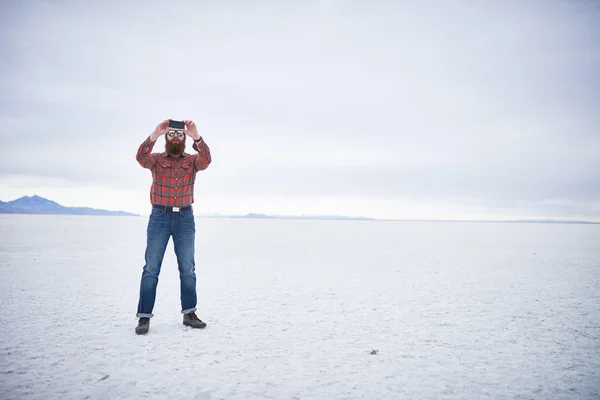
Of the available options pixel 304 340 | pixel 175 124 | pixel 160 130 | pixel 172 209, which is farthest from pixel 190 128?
pixel 304 340

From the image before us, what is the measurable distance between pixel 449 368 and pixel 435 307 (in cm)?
225

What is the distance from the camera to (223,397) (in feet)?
8.17

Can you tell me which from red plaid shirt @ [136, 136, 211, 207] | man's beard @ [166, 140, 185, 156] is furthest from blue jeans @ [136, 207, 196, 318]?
man's beard @ [166, 140, 185, 156]

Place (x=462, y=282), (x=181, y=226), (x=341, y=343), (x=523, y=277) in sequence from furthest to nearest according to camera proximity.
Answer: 1. (x=523, y=277)
2. (x=462, y=282)
3. (x=181, y=226)
4. (x=341, y=343)

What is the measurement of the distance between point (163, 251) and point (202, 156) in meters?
1.16

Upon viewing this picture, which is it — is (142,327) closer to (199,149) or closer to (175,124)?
(199,149)

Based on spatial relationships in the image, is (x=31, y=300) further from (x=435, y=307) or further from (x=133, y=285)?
(x=435, y=307)

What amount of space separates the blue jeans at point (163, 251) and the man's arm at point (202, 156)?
55 centimetres

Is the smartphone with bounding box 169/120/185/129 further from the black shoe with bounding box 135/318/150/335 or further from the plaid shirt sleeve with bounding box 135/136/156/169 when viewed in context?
the black shoe with bounding box 135/318/150/335

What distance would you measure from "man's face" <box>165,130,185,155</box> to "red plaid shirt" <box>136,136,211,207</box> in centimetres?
9

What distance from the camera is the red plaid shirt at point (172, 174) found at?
3.88 meters

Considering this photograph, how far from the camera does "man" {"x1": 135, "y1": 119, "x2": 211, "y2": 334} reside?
12.4 ft

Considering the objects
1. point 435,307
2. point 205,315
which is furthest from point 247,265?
point 435,307

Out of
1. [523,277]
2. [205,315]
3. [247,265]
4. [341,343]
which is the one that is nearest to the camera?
[341,343]
